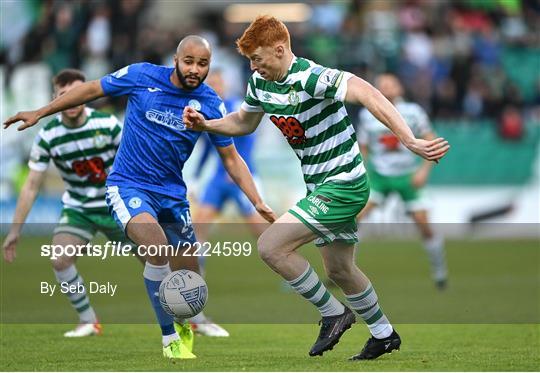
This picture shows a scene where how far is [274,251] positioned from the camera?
8.83 metres

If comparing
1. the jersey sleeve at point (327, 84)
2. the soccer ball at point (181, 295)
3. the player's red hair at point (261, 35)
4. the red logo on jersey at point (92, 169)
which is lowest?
the soccer ball at point (181, 295)

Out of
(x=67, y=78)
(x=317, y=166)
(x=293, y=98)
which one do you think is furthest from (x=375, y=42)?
(x=293, y=98)

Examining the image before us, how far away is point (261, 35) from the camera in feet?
28.7

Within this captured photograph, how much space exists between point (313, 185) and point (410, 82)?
1884 centimetres

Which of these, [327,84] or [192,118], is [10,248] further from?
[327,84]

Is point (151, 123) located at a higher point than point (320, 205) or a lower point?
higher

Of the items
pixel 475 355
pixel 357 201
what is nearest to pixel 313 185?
pixel 357 201

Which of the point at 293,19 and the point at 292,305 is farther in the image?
the point at 293,19

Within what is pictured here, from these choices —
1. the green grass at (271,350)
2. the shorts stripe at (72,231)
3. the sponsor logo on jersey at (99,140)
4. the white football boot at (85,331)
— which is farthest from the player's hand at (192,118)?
the white football boot at (85,331)

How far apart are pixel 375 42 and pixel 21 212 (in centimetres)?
1786

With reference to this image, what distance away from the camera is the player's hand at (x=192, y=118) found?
29.9 feet

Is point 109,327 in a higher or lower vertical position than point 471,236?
higher

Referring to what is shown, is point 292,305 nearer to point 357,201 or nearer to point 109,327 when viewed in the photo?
point 109,327

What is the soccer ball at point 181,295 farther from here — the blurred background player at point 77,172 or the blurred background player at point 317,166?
the blurred background player at point 77,172
